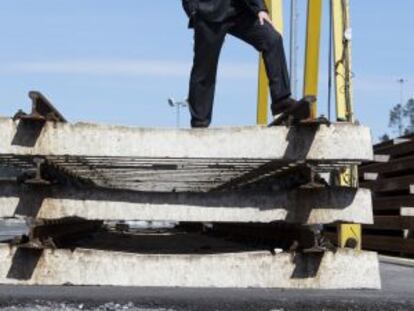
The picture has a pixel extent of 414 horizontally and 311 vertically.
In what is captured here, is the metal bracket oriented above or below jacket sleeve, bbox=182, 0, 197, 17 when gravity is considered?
below

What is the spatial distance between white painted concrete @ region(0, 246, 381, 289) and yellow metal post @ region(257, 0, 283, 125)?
5941 millimetres

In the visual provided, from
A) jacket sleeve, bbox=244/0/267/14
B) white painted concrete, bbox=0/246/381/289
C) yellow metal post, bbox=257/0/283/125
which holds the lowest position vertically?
white painted concrete, bbox=0/246/381/289

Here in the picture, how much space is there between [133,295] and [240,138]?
92 cm

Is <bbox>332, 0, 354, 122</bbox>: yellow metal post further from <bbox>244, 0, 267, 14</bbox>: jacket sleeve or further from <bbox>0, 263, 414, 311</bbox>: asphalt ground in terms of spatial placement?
<bbox>0, 263, 414, 311</bbox>: asphalt ground

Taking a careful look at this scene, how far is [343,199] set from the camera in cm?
417

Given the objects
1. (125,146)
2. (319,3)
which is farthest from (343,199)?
(319,3)

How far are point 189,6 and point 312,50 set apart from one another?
7.10m

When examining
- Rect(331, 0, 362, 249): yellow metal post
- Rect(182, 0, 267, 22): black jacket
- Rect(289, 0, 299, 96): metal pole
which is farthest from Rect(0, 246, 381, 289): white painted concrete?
Rect(289, 0, 299, 96): metal pole

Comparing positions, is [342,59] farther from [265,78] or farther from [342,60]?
[265,78]

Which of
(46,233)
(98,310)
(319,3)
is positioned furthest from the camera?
(319,3)

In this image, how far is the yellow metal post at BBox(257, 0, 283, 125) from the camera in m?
10.1

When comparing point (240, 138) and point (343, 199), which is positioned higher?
point (240, 138)

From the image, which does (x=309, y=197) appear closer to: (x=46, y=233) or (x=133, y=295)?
(x=133, y=295)

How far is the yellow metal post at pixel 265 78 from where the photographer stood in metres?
10.1
